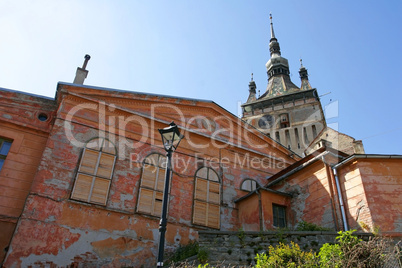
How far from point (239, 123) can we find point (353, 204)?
23.4 ft

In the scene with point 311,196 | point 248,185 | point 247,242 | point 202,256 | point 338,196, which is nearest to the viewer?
point 202,256

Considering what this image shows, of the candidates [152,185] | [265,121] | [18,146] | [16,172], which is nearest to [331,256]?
[152,185]

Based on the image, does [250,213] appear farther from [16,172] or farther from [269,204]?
[16,172]

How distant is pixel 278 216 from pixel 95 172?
6.89 m

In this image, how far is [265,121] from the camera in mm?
43938

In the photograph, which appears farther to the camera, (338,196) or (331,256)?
(338,196)

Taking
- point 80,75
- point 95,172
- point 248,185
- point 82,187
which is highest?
point 80,75

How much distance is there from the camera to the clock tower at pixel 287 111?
132ft

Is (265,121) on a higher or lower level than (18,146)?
higher

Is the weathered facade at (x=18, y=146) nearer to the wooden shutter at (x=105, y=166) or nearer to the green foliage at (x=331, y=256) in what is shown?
the wooden shutter at (x=105, y=166)

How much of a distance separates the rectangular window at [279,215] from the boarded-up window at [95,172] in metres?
6.16

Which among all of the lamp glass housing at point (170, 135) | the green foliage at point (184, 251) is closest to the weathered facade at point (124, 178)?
the green foliage at point (184, 251)

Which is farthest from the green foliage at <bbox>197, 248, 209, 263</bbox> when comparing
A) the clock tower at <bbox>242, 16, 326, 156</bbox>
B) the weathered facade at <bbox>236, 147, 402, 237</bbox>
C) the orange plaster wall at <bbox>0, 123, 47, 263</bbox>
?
the clock tower at <bbox>242, 16, 326, 156</bbox>

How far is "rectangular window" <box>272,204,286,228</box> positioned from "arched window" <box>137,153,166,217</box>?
4.27 metres
